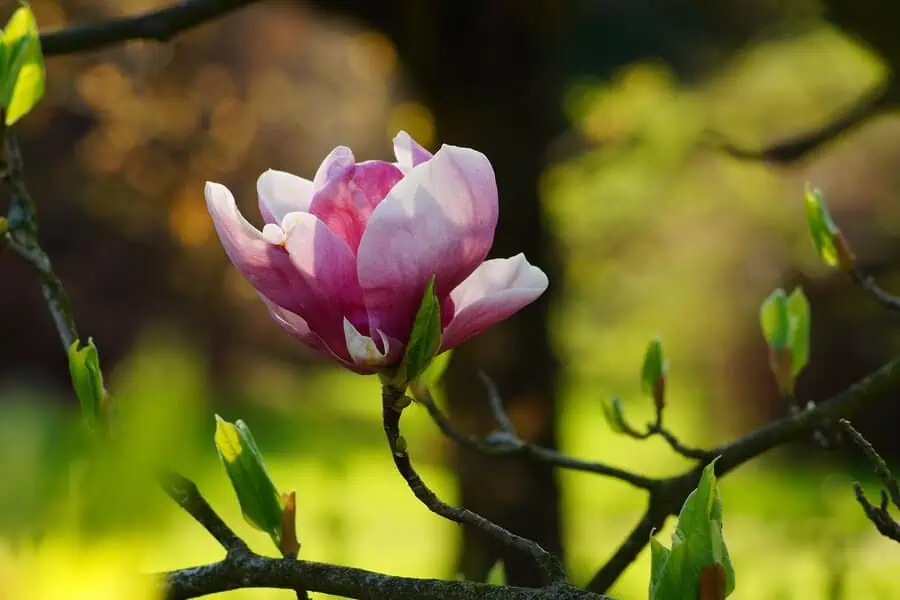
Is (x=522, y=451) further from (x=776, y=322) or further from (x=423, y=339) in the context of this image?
(x=423, y=339)

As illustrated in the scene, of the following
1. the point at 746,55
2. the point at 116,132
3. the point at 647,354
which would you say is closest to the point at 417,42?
the point at 647,354

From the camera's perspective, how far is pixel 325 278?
1.48 feet

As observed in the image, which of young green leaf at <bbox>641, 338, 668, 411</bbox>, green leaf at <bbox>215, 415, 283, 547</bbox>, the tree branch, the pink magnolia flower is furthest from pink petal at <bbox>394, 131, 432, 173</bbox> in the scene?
the tree branch

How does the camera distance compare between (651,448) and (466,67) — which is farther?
(651,448)

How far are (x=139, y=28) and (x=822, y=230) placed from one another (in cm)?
56

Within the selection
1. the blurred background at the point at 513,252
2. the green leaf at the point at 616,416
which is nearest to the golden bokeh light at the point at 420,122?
the blurred background at the point at 513,252

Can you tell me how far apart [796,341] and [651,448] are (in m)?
5.97

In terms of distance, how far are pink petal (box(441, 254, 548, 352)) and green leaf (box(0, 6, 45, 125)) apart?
0.28 m

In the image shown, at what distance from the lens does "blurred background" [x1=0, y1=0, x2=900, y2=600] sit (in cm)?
135

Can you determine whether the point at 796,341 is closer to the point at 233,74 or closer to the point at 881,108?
the point at 881,108

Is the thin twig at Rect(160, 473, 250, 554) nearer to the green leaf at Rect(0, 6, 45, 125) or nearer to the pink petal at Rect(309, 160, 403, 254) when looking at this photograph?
the pink petal at Rect(309, 160, 403, 254)

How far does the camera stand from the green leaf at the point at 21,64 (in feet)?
2.02

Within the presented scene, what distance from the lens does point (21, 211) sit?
666 millimetres

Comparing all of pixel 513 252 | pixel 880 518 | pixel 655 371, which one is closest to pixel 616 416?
pixel 655 371
